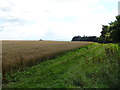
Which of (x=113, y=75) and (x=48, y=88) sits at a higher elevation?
(x=113, y=75)

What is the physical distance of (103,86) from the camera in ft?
19.3

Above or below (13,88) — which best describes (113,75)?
above

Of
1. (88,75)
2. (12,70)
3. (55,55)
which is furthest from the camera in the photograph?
(55,55)

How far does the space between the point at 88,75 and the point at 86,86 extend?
1.53m

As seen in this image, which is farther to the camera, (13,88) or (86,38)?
(86,38)

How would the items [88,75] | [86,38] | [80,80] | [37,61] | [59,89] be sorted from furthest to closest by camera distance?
[86,38], [37,61], [88,75], [80,80], [59,89]

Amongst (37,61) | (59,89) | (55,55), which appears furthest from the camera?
(55,55)

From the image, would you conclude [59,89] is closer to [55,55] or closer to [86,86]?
[86,86]

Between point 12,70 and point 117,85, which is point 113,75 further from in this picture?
point 12,70

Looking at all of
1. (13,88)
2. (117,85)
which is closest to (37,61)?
(13,88)

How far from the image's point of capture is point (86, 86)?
617cm

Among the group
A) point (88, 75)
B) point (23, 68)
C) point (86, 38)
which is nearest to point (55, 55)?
point (23, 68)

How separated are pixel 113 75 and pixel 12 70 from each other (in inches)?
294

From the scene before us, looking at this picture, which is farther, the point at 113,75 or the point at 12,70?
the point at 12,70
